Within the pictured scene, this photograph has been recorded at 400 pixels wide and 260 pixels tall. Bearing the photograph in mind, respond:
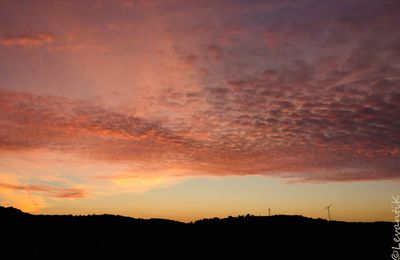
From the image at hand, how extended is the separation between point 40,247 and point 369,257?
49537 millimetres

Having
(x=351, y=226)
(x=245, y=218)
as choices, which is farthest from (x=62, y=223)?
(x=351, y=226)

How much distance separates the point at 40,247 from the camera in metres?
50.2

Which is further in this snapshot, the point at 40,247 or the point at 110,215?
the point at 110,215

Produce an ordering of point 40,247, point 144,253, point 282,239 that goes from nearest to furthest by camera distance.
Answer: point 40,247 < point 144,253 < point 282,239

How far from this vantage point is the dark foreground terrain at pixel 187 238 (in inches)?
2063

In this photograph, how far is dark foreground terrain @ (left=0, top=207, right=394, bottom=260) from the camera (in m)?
52.4

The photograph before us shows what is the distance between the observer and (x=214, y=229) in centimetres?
6794

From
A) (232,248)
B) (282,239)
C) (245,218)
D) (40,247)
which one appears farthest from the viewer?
(245,218)

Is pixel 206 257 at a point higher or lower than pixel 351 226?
lower

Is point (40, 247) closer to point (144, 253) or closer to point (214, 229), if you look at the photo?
point (144, 253)

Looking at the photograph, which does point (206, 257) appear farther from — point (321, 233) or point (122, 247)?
point (321, 233)

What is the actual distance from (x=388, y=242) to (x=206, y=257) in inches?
1449

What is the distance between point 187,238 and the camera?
205 ft

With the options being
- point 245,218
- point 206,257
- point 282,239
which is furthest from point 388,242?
point 206,257
